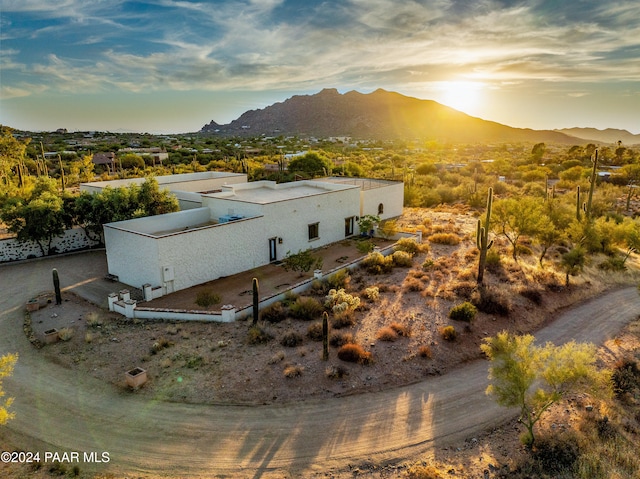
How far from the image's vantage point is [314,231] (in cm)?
2848

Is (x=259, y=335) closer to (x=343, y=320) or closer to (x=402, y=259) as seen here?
(x=343, y=320)

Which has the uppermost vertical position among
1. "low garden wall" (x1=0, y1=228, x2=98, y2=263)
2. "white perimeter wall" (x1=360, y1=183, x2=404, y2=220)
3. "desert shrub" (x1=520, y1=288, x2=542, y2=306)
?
"white perimeter wall" (x1=360, y1=183, x2=404, y2=220)

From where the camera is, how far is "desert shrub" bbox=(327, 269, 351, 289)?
2155 centimetres

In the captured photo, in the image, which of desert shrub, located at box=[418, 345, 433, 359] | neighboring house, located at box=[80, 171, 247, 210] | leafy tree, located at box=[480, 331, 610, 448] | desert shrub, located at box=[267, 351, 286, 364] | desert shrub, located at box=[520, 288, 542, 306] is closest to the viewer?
leafy tree, located at box=[480, 331, 610, 448]

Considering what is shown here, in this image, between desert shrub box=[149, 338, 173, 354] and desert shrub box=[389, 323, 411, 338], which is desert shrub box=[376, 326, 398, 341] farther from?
desert shrub box=[149, 338, 173, 354]

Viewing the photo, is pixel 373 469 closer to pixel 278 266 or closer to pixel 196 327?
pixel 196 327

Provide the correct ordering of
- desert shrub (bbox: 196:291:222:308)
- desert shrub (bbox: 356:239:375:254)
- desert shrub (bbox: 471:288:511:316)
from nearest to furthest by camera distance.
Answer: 1. desert shrub (bbox: 196:291:222:308)
2. desert shrub (bbox: 471:288:511:316)
3. desert shrub (bbox: 356:239:375:254)

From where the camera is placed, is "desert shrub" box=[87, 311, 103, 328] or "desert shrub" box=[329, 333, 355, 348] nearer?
"desert shrub" box=[329, 333, 355, 348]

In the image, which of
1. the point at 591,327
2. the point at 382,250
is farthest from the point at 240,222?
the point at 591,327

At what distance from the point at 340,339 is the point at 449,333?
14.8 ft

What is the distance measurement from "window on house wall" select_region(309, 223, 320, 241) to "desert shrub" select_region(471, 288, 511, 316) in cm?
1152

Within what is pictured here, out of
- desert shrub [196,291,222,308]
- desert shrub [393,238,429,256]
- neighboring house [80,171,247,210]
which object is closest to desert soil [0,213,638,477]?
desert shrub [196,291,222,308]

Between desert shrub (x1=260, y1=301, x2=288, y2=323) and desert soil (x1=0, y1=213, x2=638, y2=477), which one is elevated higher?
desert shrub (x1=260, y1=301, x2=288, y2=323)

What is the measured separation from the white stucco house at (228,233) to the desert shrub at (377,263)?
4705mm
